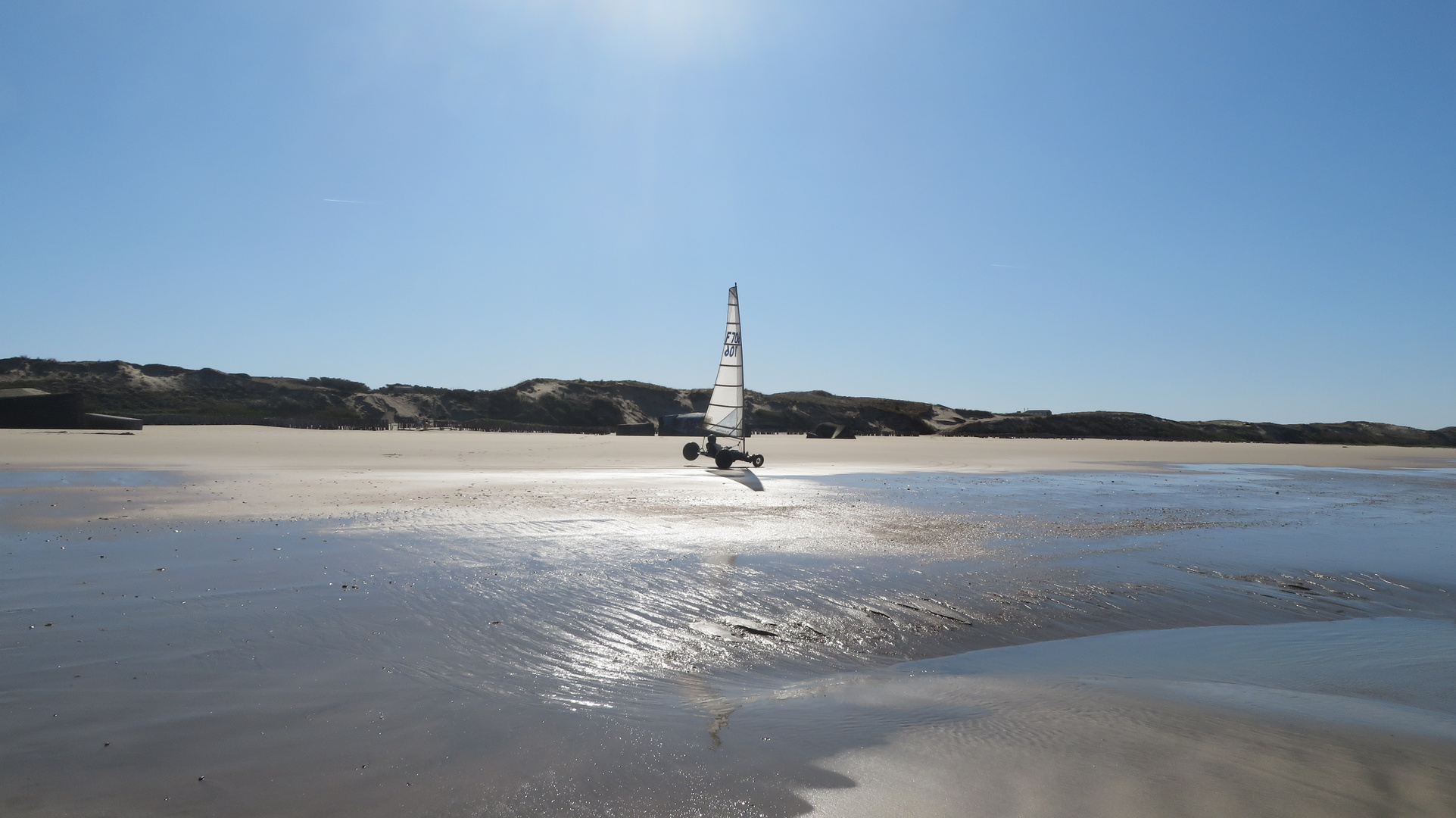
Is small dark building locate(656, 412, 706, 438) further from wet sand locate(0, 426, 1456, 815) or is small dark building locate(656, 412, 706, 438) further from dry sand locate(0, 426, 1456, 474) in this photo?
wet sand locate(0, 426, 1456, 815)

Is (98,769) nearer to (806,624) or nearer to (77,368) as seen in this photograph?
(806,624)

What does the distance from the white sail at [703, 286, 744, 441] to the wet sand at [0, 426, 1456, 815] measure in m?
14.0

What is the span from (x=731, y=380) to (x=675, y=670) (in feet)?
73.1

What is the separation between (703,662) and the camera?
5594 millimetres

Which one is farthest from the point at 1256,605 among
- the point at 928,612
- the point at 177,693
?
the point at 177,693

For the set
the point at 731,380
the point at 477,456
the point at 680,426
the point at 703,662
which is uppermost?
the point at 731,380

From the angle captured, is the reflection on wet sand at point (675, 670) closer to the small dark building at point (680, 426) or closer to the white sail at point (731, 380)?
the white sail at point (731, 380)

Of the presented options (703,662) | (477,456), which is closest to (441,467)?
(477,456)

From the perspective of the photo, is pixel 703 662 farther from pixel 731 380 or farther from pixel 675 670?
pixel 731 380

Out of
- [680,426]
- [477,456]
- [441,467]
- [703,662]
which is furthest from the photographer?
[680,426]

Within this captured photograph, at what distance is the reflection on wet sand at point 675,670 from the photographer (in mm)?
3543

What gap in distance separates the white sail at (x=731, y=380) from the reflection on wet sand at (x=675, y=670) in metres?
15.6

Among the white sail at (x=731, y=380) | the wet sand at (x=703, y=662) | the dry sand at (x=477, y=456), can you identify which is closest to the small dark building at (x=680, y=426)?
the dry sand at (x=477, y=456)

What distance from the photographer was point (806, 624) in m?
6.68
